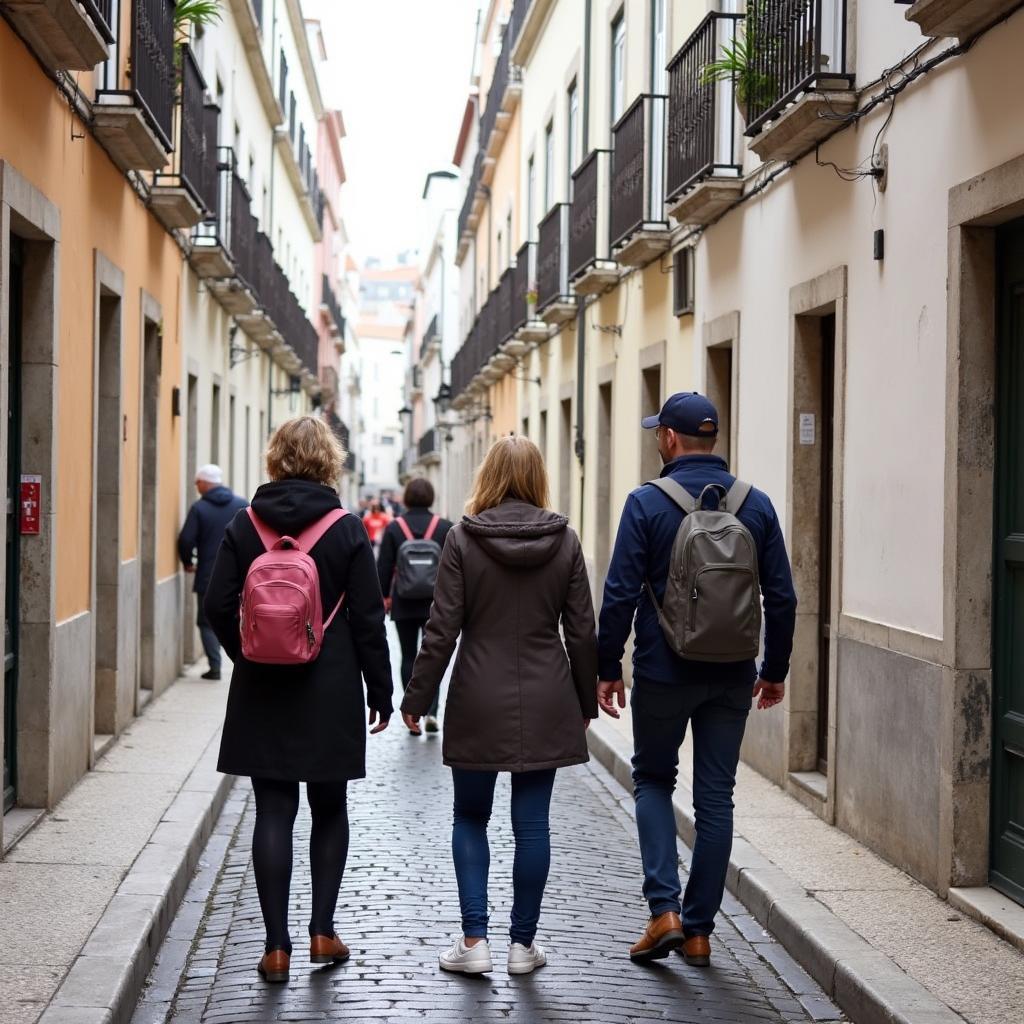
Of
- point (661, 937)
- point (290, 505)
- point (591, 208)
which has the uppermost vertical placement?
point (591, 208)

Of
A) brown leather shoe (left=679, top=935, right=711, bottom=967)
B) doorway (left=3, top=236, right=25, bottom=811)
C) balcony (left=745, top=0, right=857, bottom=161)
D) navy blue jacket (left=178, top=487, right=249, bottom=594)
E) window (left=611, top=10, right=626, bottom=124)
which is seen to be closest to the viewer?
brown leather shoe (left=679, top=935, right=711, bottom=967)

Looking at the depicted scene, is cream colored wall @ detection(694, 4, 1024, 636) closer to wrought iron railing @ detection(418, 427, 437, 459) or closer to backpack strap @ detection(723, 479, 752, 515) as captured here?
backpack strap @ detection(723, 479, 752, 515)

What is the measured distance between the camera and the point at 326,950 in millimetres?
5738

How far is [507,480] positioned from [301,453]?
28.0 inches

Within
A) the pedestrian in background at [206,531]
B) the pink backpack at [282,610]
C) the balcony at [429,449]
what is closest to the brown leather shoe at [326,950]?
the pink backpack at [282,610]

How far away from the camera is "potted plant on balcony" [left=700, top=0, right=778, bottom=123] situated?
9453 millimetres

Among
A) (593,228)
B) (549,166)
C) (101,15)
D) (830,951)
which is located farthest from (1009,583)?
(549,166)

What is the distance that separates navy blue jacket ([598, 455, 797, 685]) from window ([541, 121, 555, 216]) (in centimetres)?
1562

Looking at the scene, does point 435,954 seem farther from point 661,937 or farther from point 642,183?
point 642,183

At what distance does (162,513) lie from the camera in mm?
13797

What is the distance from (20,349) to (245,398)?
14.2 m

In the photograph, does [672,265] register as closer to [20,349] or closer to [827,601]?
[827,601]

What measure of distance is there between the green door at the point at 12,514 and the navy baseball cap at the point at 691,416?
3.52 m

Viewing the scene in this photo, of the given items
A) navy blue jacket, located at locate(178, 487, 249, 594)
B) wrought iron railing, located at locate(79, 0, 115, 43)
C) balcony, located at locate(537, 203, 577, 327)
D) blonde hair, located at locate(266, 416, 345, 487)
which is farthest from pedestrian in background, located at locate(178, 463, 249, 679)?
blonde hair, located at locate(266, 416, 345, 487)
